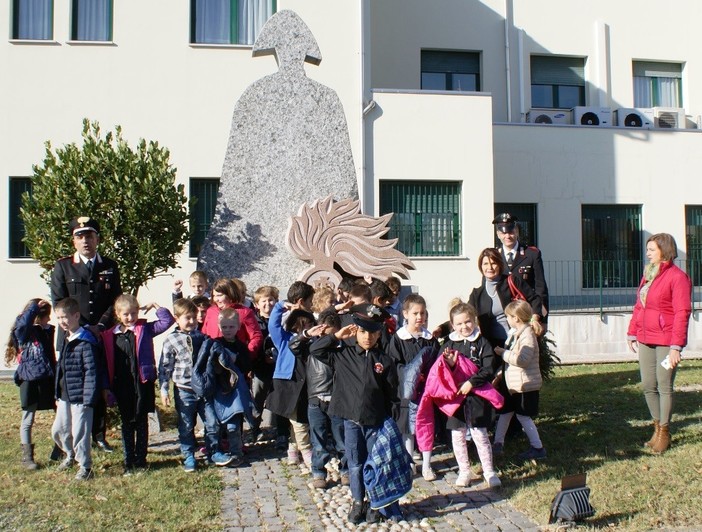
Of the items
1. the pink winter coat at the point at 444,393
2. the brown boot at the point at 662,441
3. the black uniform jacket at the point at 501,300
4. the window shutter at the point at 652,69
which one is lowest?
the brown boot at the point at 662,441

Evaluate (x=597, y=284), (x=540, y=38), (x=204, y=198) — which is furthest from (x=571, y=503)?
(x=540, y=38)

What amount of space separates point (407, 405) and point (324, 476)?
80 cm

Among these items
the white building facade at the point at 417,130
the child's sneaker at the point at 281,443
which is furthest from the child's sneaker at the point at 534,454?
the white building facade at the point at 417,130

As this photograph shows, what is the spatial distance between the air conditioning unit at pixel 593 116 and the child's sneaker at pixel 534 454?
549 inches

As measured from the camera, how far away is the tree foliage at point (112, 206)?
24.5ft

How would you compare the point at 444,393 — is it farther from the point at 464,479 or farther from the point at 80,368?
the point at 80,368

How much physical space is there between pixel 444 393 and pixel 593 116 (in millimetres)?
14916

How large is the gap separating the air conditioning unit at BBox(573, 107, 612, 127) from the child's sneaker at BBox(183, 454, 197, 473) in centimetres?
1514

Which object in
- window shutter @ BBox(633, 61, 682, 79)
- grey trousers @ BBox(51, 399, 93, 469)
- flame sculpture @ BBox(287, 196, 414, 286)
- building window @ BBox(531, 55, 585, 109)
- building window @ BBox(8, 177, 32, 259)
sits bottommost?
grey trousers @ BBox(51, 399, 93, 469)

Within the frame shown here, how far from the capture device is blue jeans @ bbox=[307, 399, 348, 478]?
524 cm

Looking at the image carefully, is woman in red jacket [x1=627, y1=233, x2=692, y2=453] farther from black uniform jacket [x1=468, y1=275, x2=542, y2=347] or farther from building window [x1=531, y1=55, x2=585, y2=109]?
building window [x1=531, y1=55, x2=585, y2=109]

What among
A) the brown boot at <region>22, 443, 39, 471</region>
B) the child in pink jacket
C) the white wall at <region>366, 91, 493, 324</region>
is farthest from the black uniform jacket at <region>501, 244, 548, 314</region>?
the white wall at <region>366, 91, 493, 324</region>

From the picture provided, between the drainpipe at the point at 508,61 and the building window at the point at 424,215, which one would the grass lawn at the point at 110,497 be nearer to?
the building window at the point at 424,215

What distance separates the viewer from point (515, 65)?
1856cm
